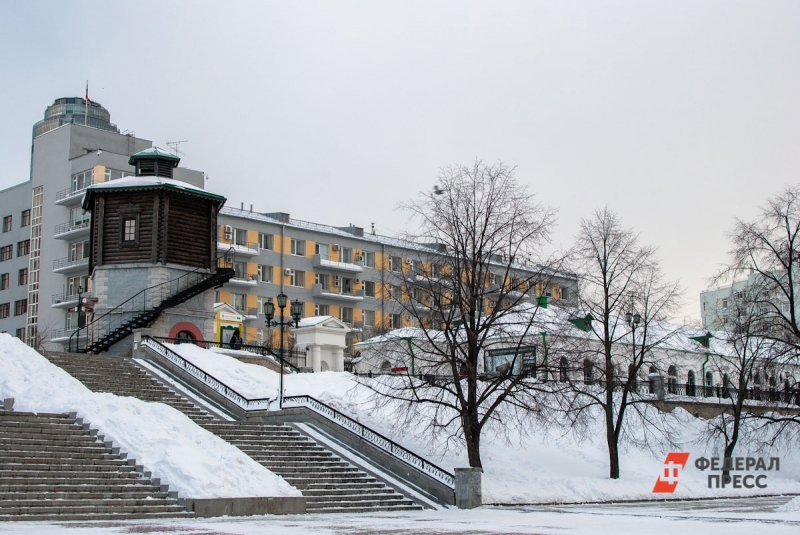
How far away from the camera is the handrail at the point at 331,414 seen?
26.1 m

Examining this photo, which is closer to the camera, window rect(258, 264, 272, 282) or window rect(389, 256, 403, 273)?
window rect(389, 256, 403, 273)

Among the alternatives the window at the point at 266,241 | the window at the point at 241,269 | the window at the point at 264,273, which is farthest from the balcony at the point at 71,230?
the window at the point at 264,273

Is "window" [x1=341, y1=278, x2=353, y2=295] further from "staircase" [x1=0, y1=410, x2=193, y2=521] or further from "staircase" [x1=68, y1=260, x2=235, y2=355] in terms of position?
"staircase" [x1=0, y1=410, x2=193, y2=521]

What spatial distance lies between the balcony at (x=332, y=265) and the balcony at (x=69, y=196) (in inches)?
738

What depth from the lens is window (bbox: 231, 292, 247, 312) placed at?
225 ft

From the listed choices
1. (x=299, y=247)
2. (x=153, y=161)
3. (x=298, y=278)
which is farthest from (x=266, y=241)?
(x=153, y=161)

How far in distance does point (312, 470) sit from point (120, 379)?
10.0 meters

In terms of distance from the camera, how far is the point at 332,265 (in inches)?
2913

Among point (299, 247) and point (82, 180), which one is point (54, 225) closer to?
point (82, 180)

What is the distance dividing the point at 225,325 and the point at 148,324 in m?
9.03

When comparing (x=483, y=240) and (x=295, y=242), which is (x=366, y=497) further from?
(x=295, y=242)

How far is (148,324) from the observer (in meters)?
41.5

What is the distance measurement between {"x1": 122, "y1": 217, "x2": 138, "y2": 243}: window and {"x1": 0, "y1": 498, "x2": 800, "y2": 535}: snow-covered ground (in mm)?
25689

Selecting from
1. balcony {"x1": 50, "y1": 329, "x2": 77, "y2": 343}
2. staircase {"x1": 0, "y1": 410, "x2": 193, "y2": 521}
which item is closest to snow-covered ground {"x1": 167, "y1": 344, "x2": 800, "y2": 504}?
staircase {"x1": 0, "y1": 410, "x2": 193, "y2": 521}
